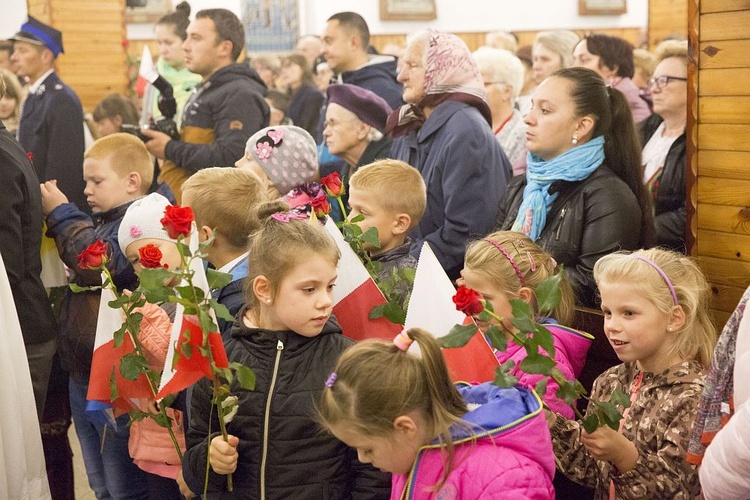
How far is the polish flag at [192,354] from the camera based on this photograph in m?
2.16

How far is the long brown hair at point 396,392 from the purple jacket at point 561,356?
1.86 ft

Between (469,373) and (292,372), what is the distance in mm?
416

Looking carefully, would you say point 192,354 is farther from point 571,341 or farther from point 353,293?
point 571,341

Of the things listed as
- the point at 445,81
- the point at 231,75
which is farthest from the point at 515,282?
the point at 231,75

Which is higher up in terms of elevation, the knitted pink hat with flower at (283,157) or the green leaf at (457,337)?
the knitted pink hat with flower at (283,157)

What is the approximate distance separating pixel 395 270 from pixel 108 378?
33.6 inches

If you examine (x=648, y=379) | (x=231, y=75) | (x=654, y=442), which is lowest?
(x=654, y=442)

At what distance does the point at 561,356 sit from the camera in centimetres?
245

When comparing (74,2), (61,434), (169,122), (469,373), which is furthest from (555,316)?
(74,2)

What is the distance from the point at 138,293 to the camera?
2279mm

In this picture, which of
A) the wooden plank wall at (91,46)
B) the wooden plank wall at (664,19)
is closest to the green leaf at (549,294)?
the wooden plank wall at (91,46)

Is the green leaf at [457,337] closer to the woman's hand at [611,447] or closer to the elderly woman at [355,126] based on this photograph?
the woman's hand at [611,447]

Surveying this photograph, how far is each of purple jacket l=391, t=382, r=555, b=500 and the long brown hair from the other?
0.09 ft

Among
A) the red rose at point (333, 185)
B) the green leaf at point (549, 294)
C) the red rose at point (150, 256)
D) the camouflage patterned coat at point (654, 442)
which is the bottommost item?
the camouflage patterned coat at point (654, 442)
